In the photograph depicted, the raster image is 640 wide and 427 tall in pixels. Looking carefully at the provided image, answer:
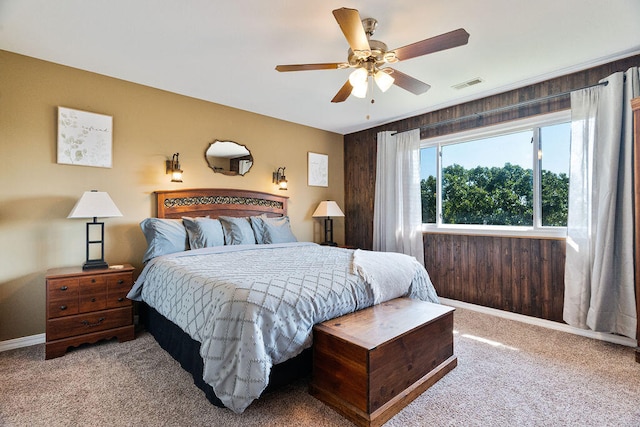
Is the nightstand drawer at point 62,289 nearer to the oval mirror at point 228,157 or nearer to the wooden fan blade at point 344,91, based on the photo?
the oval mirror at point 228,157

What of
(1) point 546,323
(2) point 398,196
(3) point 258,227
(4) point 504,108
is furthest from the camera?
(2) point 398,196

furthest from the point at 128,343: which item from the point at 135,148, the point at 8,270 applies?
the point at 135,148

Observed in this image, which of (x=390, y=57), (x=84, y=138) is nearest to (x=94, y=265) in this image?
(x=84, y=138)

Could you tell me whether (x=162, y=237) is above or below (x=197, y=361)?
above

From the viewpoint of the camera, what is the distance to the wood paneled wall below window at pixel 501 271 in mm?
3168

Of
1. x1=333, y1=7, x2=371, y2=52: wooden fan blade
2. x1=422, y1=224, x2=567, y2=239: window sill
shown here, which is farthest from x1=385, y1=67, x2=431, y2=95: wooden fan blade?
x1=422, y1=224, x2=567, y2=239: window sill

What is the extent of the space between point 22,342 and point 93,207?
4.37 feet

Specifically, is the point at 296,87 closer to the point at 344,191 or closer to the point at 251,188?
the point at 251,188

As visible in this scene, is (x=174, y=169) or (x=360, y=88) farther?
(x=174, y=169)

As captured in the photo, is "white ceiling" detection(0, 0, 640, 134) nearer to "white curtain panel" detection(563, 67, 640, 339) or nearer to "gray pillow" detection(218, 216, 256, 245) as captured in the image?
"white curtain panel" detection(563, 67, 640, 339)

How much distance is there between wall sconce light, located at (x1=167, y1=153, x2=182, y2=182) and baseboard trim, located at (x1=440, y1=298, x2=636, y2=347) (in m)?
3.58

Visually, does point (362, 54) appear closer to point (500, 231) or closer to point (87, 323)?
point (500, 231)

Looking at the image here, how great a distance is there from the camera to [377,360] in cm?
168

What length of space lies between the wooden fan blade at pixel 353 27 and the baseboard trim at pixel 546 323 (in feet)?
10.3
